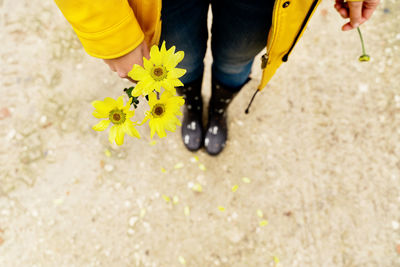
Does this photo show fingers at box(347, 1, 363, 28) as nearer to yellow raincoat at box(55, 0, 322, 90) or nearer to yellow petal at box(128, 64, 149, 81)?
yellow raincoat at box(55, 0, 322, 90)

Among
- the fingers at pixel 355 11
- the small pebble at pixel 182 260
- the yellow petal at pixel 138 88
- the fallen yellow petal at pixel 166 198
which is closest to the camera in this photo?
the yellow petal at pixel 138 88

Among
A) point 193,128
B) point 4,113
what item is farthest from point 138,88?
point 4,113

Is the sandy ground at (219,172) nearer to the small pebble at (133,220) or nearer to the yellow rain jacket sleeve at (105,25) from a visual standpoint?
the small pebble at (133,220)

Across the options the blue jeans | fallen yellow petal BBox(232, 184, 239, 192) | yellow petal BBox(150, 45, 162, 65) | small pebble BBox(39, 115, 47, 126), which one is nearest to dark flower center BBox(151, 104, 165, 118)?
yellow petal BBox(150, 45, 162, 65)

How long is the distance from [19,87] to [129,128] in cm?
181

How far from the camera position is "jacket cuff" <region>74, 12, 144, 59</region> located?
69 cm

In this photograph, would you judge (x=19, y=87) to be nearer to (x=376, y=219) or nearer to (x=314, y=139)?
(x=314, y=139)

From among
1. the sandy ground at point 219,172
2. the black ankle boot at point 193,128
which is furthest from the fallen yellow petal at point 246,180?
the black ankle boot at point 193,128

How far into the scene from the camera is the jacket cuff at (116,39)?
27.1 inches

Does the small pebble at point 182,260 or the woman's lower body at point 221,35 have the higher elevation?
the woman's lower body at point 221,35

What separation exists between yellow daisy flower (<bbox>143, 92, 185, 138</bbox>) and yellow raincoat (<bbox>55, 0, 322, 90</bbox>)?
21cm

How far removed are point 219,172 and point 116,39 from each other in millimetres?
1256

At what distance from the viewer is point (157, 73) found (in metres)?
0.62

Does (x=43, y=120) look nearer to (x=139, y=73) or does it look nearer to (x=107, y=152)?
(x=107, y=152)
